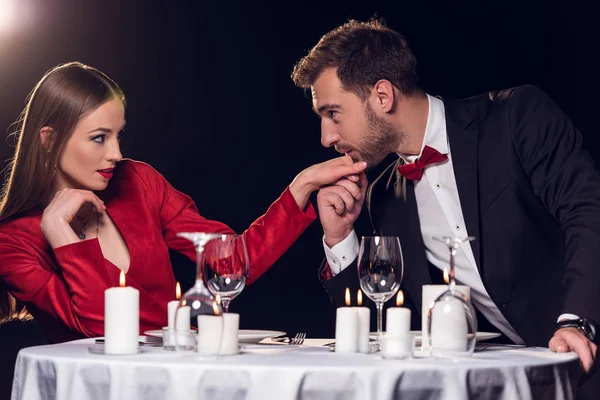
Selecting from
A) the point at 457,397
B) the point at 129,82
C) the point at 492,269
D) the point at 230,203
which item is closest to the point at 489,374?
the point at 457,397

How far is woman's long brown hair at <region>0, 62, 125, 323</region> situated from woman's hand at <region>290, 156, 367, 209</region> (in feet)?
2.54

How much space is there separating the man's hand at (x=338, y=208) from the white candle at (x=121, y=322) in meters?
1.10

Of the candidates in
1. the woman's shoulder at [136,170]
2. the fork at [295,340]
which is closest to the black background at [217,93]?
the woman's shoulder at [136,170]

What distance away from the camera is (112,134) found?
285cm

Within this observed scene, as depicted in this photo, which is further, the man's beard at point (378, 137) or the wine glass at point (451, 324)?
the man's beard at point (378, 137)

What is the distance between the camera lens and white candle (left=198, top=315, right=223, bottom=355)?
1.53m

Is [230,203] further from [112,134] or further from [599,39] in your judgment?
→ [599,39]

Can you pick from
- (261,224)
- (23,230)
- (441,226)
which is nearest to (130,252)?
(23,230)

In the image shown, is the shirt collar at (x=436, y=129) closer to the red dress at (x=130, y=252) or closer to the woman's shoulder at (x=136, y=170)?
the red dress at (x=130, y=252)

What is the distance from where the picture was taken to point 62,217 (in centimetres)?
Result: 249

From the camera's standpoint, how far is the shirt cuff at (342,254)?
2.58 m

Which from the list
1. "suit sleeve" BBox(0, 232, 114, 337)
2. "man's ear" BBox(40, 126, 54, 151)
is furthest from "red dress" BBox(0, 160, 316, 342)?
"man's ear" BBox(40, 126, 54, 151)

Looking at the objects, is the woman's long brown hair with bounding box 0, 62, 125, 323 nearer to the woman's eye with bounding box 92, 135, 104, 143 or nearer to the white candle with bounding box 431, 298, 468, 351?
the woman's eye with bounding box 92, 135, 104, 143

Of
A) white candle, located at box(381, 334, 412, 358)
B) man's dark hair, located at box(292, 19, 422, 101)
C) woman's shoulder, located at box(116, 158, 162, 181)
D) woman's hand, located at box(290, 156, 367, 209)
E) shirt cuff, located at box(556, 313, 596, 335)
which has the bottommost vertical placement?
white candle, located at box(381, 334, 412, 358)
